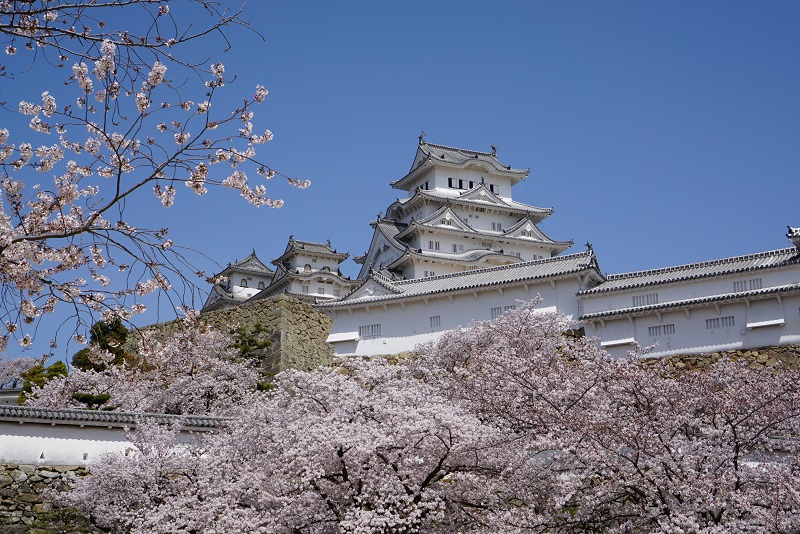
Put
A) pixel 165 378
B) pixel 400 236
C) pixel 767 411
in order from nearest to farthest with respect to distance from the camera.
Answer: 1. pixel 767 411
2. pixel 165 378
3. pixel 400 236

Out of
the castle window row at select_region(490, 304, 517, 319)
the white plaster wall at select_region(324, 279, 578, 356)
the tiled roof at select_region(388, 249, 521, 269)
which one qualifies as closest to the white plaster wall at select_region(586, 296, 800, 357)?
the white plaster wall at select_region(324, 279, 578, 356)

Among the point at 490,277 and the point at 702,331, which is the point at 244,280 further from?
the point at 702,331

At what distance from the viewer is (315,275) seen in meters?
44.1

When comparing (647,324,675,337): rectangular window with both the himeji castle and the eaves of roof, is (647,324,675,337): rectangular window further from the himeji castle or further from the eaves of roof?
the eaves of roof

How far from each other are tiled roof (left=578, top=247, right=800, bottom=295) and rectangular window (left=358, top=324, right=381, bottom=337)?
253 inches

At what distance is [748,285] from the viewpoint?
70.8ft

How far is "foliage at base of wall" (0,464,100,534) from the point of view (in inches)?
598

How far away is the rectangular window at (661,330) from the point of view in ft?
72.1

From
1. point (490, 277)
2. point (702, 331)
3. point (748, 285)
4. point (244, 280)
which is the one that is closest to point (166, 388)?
point (490, 277)

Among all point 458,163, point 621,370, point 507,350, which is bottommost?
point 621,370

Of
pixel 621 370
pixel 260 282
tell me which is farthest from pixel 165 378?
pixel 260 282

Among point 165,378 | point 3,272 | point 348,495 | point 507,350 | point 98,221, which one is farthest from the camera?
point 165,378

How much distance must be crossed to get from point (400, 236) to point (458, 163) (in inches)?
222

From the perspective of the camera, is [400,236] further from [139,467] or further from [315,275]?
[139,467]
